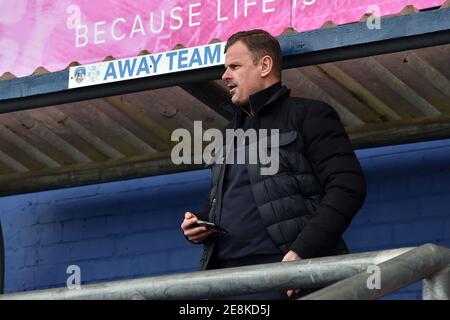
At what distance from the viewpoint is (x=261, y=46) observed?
6012 mm

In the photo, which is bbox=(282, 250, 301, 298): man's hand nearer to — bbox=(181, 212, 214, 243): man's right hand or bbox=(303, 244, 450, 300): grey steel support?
bbox=(181, 212, 214, 243): man's right hand

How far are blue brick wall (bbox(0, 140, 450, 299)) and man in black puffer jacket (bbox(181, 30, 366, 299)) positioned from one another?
1.98m

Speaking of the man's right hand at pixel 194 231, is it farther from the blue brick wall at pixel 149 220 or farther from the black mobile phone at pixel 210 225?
the blue brick wall at pixel 149 220

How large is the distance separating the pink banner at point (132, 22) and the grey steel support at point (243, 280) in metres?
2.25

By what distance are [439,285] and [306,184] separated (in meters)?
1.36

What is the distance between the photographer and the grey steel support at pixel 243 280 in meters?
4.41

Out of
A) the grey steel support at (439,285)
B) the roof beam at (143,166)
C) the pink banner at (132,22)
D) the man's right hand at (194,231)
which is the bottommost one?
the grey steel support at (439,285)

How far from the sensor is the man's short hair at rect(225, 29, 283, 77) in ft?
19.7

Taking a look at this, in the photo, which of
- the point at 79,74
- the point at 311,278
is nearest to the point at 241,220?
the point at 311,278

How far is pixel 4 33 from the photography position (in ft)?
25.6

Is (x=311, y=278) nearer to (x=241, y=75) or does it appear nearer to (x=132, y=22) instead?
(x=241, y=75)

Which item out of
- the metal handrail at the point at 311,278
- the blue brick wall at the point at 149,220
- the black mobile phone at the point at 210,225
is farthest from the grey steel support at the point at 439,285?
the blue brick wall at the point at 149,220

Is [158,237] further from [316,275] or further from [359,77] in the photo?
[316,275]
